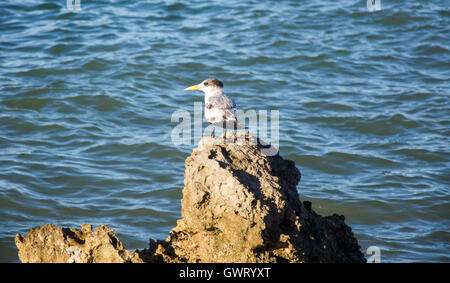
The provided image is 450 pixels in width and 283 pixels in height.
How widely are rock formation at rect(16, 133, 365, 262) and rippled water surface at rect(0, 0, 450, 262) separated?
7.73 feet

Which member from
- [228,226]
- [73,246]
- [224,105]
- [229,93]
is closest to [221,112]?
[224,105]

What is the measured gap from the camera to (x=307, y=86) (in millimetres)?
12102

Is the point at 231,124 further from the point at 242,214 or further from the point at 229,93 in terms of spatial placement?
the point at 229,93

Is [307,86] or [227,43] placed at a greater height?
[227,43]

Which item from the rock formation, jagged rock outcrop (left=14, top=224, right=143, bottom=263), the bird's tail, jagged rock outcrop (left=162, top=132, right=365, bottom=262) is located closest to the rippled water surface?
jagged rock outcrop (left=14, top=224, right=143, bottom=263)

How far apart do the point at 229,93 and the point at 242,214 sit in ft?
24.6

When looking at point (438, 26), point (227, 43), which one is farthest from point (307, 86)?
point (438, 26)

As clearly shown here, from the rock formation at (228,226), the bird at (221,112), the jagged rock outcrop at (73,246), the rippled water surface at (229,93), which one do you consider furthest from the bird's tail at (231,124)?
the rippled water surface at (229,93)

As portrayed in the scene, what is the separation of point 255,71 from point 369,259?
681 centimetres

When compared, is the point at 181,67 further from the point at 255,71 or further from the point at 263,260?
the point at 263,260

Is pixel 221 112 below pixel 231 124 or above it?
above

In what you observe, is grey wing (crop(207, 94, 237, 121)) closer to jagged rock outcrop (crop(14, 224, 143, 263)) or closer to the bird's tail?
the bird's tail

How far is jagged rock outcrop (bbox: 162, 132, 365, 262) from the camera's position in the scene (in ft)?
14.5

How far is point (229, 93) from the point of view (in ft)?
38.4
